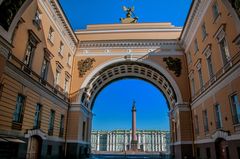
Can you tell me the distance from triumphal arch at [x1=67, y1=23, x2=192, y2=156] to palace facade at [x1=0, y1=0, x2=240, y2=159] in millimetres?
128

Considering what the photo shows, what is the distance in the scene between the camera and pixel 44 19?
20.3 meters

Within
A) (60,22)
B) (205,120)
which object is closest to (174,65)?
(205,120)

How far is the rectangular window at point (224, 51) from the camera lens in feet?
51.8

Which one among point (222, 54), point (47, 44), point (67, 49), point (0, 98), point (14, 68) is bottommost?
point (0, 98)

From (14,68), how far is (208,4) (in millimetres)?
16720

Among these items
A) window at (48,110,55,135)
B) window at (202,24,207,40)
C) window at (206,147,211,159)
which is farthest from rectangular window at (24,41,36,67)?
window at (206,147,211,159)

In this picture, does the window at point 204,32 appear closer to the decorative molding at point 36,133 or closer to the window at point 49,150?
the decorative molding at point 36,133

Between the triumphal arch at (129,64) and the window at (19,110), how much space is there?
10.2m

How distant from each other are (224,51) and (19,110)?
16.1 metres

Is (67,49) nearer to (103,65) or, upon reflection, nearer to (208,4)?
(103,65)

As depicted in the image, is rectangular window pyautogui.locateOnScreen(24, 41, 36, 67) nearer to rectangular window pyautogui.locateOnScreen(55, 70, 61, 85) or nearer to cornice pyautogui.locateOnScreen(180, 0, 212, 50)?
rectangular window pyautogui.locateOnScreen(55, 70, 61, 85)

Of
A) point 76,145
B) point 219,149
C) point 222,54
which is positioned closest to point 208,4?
point 222,54

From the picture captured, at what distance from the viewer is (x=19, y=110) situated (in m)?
16.1

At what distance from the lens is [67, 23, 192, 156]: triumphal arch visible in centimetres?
2634
